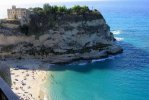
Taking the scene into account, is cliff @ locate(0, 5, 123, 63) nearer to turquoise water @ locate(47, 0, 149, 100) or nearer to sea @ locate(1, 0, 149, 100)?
sea @ locate(1, 0, 149, 100)

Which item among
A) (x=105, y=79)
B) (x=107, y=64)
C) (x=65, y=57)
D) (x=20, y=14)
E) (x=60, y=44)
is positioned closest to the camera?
(x=105, y=79)

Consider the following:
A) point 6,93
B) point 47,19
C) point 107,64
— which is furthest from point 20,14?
point 6,93

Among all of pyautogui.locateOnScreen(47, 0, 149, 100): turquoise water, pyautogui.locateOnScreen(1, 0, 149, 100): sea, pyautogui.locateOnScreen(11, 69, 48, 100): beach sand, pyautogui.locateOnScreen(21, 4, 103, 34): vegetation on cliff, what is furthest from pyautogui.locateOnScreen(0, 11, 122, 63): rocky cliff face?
pyautogui.locateOnScreen(11, 69, 48, 100): beach sand

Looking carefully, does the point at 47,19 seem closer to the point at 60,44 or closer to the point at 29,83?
the point at 60,44

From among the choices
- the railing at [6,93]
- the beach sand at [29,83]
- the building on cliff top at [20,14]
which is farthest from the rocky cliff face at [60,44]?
the railing at [6,93]

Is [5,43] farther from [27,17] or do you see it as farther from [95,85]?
[95,85]
